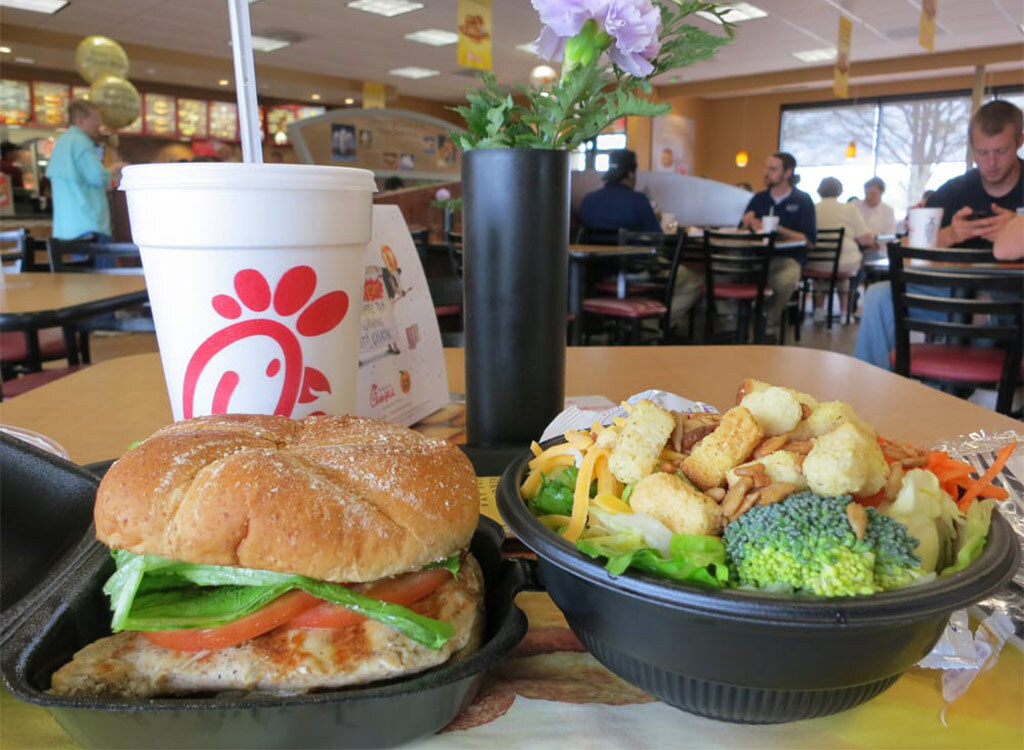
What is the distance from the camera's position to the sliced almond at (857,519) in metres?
0.41

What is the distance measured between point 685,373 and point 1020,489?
0.68 meters

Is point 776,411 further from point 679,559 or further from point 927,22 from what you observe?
point 927,22

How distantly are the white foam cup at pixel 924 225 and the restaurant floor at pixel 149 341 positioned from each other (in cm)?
276

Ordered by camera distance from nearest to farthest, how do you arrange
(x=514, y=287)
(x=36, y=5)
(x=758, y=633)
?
(x=758, y=633) < (x=514, y=287) < (x=36, y=5)

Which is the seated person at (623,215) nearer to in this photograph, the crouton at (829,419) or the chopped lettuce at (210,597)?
the crouton at (829,419)

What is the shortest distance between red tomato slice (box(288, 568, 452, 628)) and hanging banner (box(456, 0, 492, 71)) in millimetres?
4524

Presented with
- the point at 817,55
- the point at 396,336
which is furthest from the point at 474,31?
the point at 817,55

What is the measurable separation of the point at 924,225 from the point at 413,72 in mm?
10446

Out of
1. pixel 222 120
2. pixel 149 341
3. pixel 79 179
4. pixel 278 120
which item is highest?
pixel 278 120

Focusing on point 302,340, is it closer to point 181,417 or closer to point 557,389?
point 181,417

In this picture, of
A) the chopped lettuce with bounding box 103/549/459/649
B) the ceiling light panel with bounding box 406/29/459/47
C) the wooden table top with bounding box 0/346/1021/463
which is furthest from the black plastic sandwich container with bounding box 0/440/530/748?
the ceiling light panel with bounding box 406/29/459/47

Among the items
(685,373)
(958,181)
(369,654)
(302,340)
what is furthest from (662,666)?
(958,181)

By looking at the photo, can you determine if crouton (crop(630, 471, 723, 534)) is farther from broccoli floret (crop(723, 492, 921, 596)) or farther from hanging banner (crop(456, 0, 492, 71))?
hanging banner (crop(456, 0, 492, 71))

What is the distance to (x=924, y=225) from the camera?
342 centimetres
